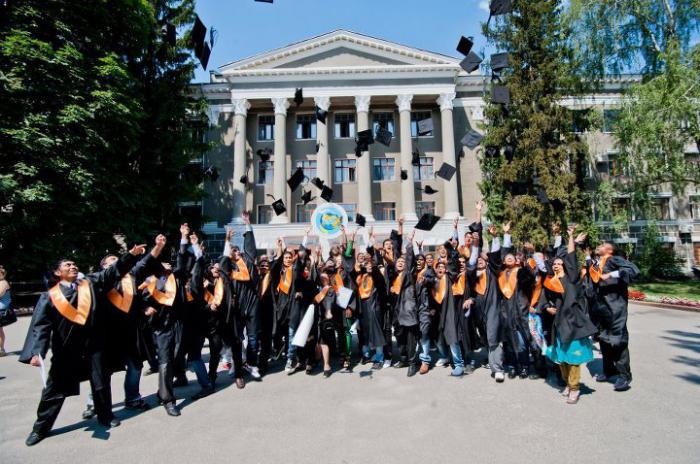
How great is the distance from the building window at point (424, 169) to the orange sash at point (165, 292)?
2565 cm

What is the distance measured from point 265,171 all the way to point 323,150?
5.20m

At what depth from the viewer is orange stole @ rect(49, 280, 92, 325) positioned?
4562 mm

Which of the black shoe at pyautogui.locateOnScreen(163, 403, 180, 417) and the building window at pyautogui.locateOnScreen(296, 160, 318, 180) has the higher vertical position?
the building window at pyautogui.locateOnScreen(296, 160, 318, 180)

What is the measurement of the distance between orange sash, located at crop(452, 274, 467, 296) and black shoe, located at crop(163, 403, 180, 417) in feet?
15.1

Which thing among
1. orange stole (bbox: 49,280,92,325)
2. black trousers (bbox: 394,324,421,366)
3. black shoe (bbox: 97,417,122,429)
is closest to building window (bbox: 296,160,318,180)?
black trousers (bbox: 394,324,421,366)

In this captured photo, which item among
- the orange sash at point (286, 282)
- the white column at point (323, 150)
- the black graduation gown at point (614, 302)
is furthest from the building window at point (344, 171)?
the black graduation gown at point (614, 302)

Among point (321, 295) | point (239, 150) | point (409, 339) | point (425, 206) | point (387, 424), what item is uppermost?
point (239, 150)

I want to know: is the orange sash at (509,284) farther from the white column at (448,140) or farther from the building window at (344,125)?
the building window at (344,125)

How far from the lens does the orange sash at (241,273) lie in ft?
22.2

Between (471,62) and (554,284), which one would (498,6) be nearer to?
(471,62)

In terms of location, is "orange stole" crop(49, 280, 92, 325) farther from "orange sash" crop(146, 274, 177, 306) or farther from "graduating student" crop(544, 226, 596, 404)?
"graduating student" crop(544, 226, 596, 404)

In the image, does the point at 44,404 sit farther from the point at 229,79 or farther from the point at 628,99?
the point at 229,79

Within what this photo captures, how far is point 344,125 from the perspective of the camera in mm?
30375

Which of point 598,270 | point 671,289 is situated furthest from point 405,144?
point 598,270
